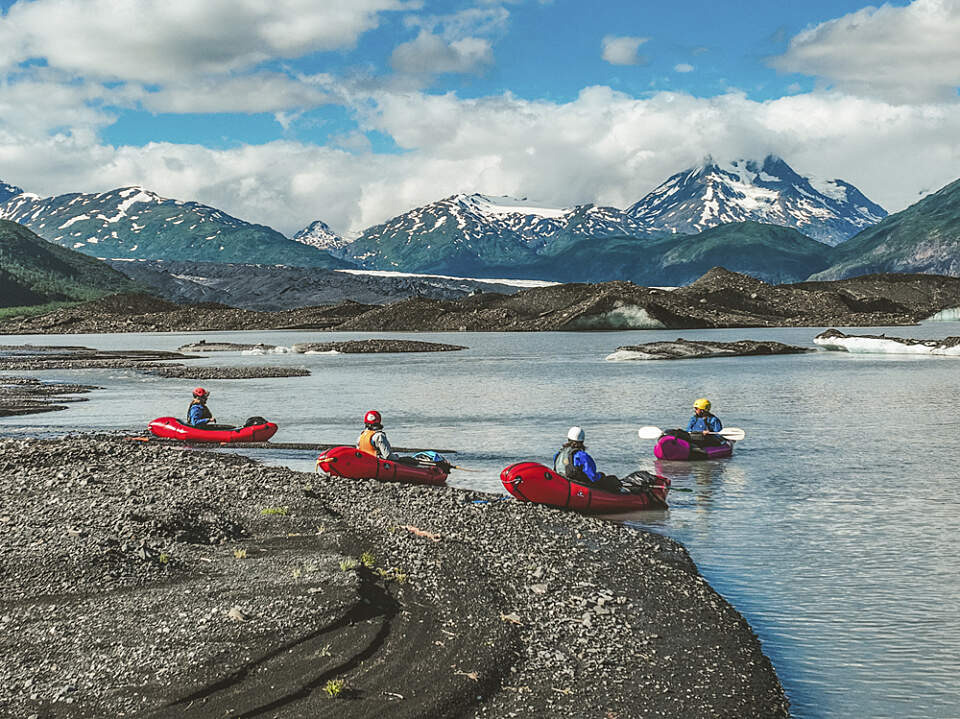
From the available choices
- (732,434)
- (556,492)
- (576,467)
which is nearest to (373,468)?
(556,492)

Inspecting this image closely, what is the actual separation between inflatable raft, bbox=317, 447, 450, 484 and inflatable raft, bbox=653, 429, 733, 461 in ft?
34.6

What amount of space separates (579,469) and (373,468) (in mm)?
6420

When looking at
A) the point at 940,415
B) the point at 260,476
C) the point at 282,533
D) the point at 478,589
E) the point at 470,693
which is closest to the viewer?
the point at 470,693

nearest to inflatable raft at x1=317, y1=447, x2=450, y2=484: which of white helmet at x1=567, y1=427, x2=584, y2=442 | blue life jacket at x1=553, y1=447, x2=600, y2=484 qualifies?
blue life jacket at x1=553, y1=447, x2=600, y2=484

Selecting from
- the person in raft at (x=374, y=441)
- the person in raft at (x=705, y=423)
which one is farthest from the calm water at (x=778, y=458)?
the person in raft at (x=374, y=441)

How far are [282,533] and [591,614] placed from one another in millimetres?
8181

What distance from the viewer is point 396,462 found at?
2827 centimetres

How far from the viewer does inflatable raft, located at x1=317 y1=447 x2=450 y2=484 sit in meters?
27.5

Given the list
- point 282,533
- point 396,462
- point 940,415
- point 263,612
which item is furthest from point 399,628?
point 940,415

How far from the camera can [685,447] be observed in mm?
35531

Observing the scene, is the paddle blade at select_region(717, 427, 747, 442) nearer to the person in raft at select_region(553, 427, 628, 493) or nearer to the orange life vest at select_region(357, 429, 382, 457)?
the person in raft at select_region(553, 427, 628, 493)

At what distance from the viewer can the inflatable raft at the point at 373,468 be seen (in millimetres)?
27453

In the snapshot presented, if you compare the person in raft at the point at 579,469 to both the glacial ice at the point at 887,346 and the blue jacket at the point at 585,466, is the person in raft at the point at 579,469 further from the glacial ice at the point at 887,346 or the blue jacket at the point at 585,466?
the glacial ice at the point at 887,346

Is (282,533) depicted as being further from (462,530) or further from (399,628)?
(399,628)
